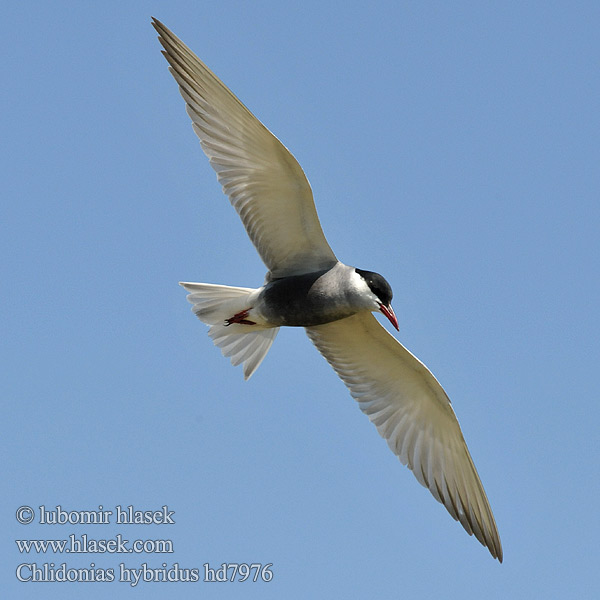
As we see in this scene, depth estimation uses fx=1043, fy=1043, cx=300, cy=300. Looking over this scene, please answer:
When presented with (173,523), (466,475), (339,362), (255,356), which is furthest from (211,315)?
(466,475)

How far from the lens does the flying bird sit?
9.12 m

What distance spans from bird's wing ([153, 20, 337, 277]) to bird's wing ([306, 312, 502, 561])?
89cm

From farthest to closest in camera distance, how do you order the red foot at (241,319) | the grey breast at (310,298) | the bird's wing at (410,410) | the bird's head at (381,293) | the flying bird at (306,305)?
the bird's wing at (410,410)
the red foot at (241,319)
the grey breast at (310,298)
the flying bird at (306,305)
the bird's head at (381,293)

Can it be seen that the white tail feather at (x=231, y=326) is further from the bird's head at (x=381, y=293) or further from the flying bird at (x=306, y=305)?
the bird's head at (x=381, y=293)

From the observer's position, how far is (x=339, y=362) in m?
10.4

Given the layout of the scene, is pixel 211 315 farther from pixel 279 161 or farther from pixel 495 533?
pixel 495 533

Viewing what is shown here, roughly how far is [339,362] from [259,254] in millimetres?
1429

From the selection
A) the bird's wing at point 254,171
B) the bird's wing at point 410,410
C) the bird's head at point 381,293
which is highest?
the bird's wing at point 254,171

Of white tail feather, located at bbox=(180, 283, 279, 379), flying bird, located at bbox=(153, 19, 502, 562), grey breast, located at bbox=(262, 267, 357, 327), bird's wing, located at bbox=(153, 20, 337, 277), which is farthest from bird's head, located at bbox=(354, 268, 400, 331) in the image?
white tail feather, located at bbox=(180, 283, 279, 379)

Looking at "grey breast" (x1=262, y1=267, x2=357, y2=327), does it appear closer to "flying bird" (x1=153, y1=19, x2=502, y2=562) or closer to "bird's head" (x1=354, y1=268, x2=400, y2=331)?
"flying bird" (x1=153, y1=19, x2=502, y2=562)

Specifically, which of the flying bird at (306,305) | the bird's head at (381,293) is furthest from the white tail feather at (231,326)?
the bird's head at (381,293)

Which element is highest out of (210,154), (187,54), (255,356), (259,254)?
(187,54)

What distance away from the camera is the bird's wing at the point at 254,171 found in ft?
29.7

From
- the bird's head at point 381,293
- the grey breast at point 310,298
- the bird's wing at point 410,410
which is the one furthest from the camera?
the bird's wing at point 410,410
